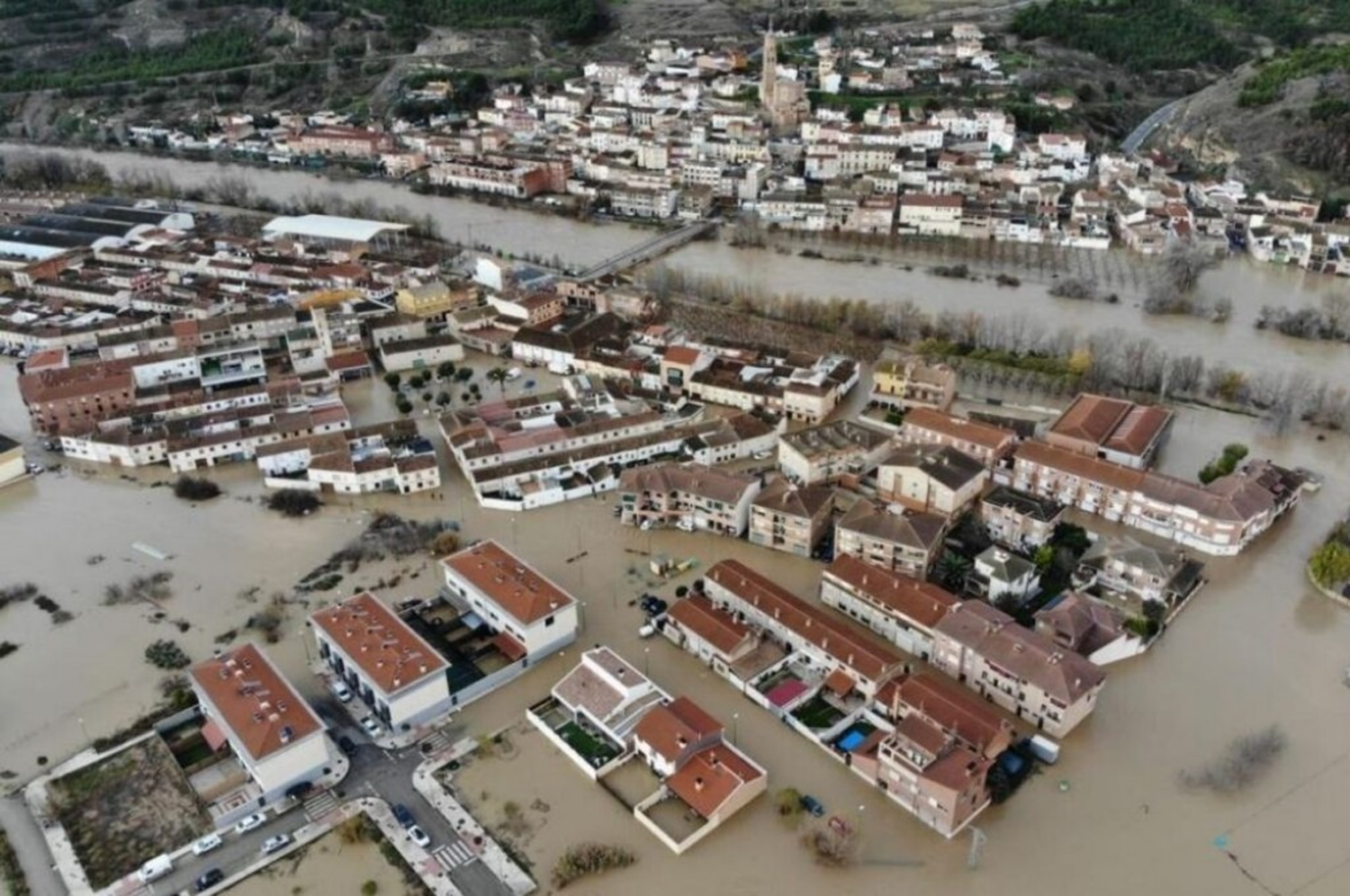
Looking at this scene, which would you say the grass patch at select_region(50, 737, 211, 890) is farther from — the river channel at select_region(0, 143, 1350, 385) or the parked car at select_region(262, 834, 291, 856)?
the river channel at select_region(0, 143, 1350, 385)

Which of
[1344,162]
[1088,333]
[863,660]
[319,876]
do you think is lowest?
[319,876]

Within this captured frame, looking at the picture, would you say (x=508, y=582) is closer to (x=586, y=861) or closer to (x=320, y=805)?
(x=320, y=805)

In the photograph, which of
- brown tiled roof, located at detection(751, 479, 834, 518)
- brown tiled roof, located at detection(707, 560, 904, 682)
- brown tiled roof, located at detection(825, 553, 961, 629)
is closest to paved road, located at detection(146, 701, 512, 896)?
brown tiled roof, located at detection(707, 560, 904, 682)

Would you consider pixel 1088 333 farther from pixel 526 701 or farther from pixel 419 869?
pixel 419 869

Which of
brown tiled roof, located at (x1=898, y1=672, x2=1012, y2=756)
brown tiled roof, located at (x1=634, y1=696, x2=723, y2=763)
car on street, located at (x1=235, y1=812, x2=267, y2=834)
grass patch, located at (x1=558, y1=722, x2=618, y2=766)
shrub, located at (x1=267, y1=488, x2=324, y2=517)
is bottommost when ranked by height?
car on street, located at (x1=235, y1=812, x2=267, y2=834)

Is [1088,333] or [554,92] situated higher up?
[554,92]

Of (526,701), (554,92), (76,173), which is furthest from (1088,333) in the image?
(76,173)

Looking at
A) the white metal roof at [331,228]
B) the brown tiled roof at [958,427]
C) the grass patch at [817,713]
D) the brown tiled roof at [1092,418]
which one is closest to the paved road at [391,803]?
the grass patch at [817,713]
